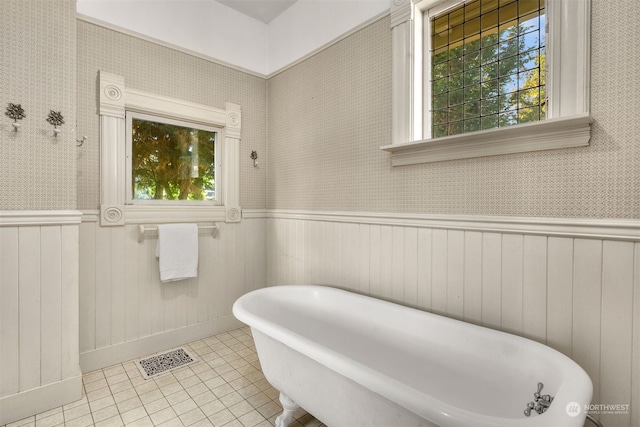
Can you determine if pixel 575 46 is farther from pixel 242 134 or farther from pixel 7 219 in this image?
pixel 7 219

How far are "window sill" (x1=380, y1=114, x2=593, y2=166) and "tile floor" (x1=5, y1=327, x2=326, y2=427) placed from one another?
1550 millimetres

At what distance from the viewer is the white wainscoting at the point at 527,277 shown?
4.06 ft

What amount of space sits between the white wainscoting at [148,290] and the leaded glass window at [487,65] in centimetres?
189

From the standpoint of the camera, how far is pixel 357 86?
219 cm

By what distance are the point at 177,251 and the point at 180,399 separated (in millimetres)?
999

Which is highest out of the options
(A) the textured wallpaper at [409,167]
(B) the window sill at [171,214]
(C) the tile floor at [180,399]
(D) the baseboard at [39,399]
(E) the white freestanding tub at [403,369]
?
(A) the textured wallpaper at [409,167]

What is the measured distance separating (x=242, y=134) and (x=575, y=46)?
91.6 inches

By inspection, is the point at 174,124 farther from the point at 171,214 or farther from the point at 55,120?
the point at 55,120

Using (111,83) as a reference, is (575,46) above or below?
below

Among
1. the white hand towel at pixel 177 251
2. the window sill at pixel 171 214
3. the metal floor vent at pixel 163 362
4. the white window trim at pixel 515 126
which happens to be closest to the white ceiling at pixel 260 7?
the white window trim at pixel 515 126

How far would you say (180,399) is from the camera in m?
1.82

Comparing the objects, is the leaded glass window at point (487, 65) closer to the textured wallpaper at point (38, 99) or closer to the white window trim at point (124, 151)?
the white window trim at point (124, 151)

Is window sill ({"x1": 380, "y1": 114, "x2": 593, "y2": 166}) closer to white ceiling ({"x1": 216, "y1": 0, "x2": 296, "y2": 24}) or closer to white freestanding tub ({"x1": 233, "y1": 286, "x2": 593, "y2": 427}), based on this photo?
white freestanding tub ({"x1": 233, "y1": 286, "x2": 593, "y2": 427})

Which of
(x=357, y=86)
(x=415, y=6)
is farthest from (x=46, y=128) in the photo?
(x=415, y=6)
